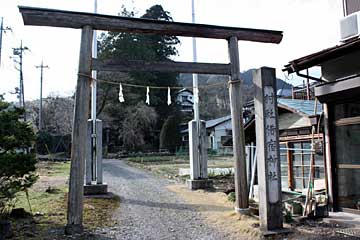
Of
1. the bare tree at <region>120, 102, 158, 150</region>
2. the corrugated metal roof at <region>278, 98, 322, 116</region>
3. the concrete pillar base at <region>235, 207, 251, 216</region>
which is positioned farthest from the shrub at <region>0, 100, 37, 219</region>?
the bare tree at <region>120, 102, 158, 150</region>

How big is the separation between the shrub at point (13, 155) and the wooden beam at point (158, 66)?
199cm

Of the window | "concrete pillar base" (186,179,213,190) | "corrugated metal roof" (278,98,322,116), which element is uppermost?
"corrugated metal roof" (278,98,322,116)

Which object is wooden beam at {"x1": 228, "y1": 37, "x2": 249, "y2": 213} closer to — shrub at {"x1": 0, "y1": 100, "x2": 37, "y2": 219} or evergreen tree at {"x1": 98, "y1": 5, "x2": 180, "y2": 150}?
shrub at {"x1": 0, "y1": 100, "x2": 37, "y2": 219}

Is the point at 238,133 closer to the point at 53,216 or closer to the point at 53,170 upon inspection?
the point at 53,216

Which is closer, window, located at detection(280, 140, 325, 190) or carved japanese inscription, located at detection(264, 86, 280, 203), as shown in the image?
carved japanese inscription, located at detection(264, 86, 280, 203)

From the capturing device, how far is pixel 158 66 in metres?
7.61

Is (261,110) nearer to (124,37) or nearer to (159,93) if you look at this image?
(124,37)

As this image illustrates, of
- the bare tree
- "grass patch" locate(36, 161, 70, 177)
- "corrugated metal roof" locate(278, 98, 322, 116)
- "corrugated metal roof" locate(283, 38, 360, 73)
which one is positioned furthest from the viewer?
the bare tree

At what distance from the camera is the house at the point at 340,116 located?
773 cm

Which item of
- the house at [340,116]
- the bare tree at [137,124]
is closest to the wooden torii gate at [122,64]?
the house at [340,116]

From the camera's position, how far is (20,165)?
6824 mm

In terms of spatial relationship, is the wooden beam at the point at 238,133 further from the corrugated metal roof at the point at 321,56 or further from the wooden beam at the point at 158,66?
the corrugated metal roof at the point at 321,56

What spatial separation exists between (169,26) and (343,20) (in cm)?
448

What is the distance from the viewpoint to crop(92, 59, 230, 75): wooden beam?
728 cm
